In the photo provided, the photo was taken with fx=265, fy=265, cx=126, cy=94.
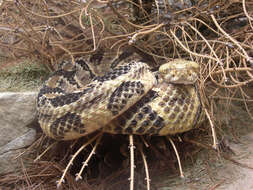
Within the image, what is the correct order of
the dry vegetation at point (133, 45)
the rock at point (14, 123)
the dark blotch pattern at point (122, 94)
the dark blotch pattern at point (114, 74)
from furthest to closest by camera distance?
the rock at point (14, 123), the dry vegetation at point (133, 45), the dark blotch pattern at point (114, 74), the dark blotch pattern at point (122, 94)

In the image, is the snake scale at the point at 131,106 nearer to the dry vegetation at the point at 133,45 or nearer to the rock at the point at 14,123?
the dry vegetation at the point at 133,45

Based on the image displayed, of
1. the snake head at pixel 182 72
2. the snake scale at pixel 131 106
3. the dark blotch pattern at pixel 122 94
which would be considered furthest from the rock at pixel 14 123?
the snake head at pixel 182 72

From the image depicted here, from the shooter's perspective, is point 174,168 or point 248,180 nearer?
point 248,180

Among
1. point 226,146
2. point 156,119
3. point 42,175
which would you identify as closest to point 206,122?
point 226,146

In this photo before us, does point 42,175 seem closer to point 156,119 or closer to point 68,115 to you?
point 68,115

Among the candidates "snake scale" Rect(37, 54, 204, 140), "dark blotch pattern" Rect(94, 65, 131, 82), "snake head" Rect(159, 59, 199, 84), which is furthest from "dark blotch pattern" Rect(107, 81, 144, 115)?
"snake head" Rect(159, 59, 199, 84)

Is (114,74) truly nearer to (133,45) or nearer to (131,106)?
(131,106)

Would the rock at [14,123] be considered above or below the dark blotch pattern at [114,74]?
below

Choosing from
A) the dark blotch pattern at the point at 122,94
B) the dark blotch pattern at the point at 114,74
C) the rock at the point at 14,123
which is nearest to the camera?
the dark blotch pattern at the point at 122,94
